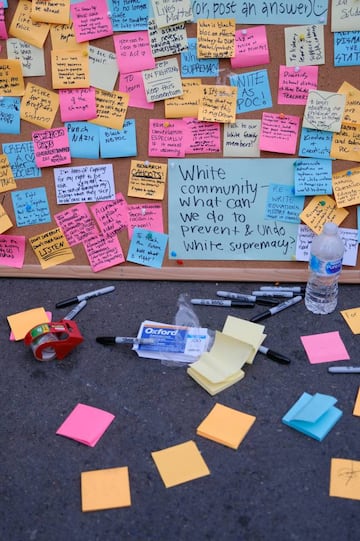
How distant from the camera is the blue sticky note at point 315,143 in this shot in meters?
1.42

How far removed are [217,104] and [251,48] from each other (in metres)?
0.15

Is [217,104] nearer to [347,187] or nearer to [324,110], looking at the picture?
[324,110]

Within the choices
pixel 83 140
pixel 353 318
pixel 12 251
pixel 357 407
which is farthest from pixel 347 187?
pixel 12 251

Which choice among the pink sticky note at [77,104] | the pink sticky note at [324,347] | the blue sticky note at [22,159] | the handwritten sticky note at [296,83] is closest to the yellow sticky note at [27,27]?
the pink sticky note at [77,104]

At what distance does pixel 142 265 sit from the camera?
1.57 m

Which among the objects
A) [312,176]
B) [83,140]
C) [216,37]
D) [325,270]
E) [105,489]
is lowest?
[105,489]

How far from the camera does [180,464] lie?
1.09m

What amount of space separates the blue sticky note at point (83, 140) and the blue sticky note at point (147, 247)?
0.22 metres

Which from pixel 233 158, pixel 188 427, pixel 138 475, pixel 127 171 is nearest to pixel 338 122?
pixel 233 158

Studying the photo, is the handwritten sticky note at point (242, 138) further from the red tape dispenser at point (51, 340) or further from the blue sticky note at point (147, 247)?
the red tape dispenser at point (51, 340)

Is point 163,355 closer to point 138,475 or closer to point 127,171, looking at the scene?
point 138,475

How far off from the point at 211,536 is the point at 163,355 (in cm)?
45

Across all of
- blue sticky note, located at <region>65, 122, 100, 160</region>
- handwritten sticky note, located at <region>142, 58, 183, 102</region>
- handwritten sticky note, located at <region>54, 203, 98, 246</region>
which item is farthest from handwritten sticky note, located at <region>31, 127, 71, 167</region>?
handwritten sticky note, located at <region>142, 58, 183, 102</region>

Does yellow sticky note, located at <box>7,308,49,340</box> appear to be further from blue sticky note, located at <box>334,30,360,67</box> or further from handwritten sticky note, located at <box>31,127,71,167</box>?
blue sticky note, located at <box>334,30,360,67</box>
